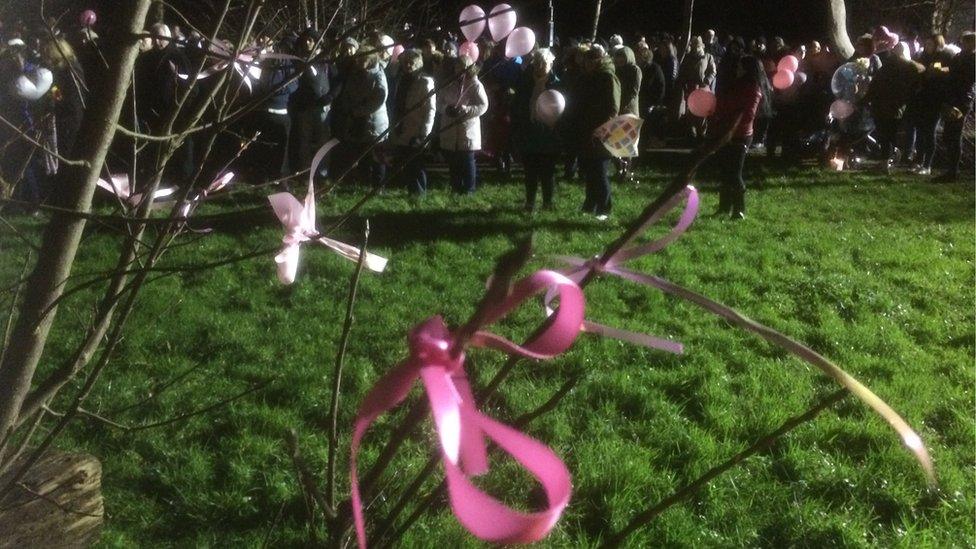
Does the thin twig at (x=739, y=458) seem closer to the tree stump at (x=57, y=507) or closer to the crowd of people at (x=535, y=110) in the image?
the tree stump at (x=57, y=507)

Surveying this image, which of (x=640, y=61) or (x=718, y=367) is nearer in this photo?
(x=718, y=367)

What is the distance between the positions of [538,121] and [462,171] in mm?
1139

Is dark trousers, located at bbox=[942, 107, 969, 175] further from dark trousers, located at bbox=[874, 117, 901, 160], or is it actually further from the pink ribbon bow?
the pink ribbon bow

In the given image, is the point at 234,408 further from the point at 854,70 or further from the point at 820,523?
the point at 854,70

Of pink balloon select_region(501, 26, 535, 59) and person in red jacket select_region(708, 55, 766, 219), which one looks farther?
person in red jacket select_region(708, 55, 766, 219)

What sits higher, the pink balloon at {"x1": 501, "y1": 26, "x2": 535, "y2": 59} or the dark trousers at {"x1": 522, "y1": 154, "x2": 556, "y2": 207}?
the pink balloon at {"x1": 501, "y1": 26, "x2": 535, "y2": 59}

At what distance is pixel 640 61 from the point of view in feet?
31.9

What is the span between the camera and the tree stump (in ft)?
6.76

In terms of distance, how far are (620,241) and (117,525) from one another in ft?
8.28

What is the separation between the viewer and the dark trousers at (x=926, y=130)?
8188 millimetres

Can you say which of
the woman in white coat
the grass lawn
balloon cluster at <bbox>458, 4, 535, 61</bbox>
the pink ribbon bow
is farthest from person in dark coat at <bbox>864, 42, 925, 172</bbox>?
the pink ribbon bow

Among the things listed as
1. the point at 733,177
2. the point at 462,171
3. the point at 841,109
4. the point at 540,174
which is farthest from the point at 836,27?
the point at 540,174

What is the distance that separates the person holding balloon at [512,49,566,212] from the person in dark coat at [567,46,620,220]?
0.47 ft

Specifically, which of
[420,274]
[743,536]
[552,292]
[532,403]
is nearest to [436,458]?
[552,292]
